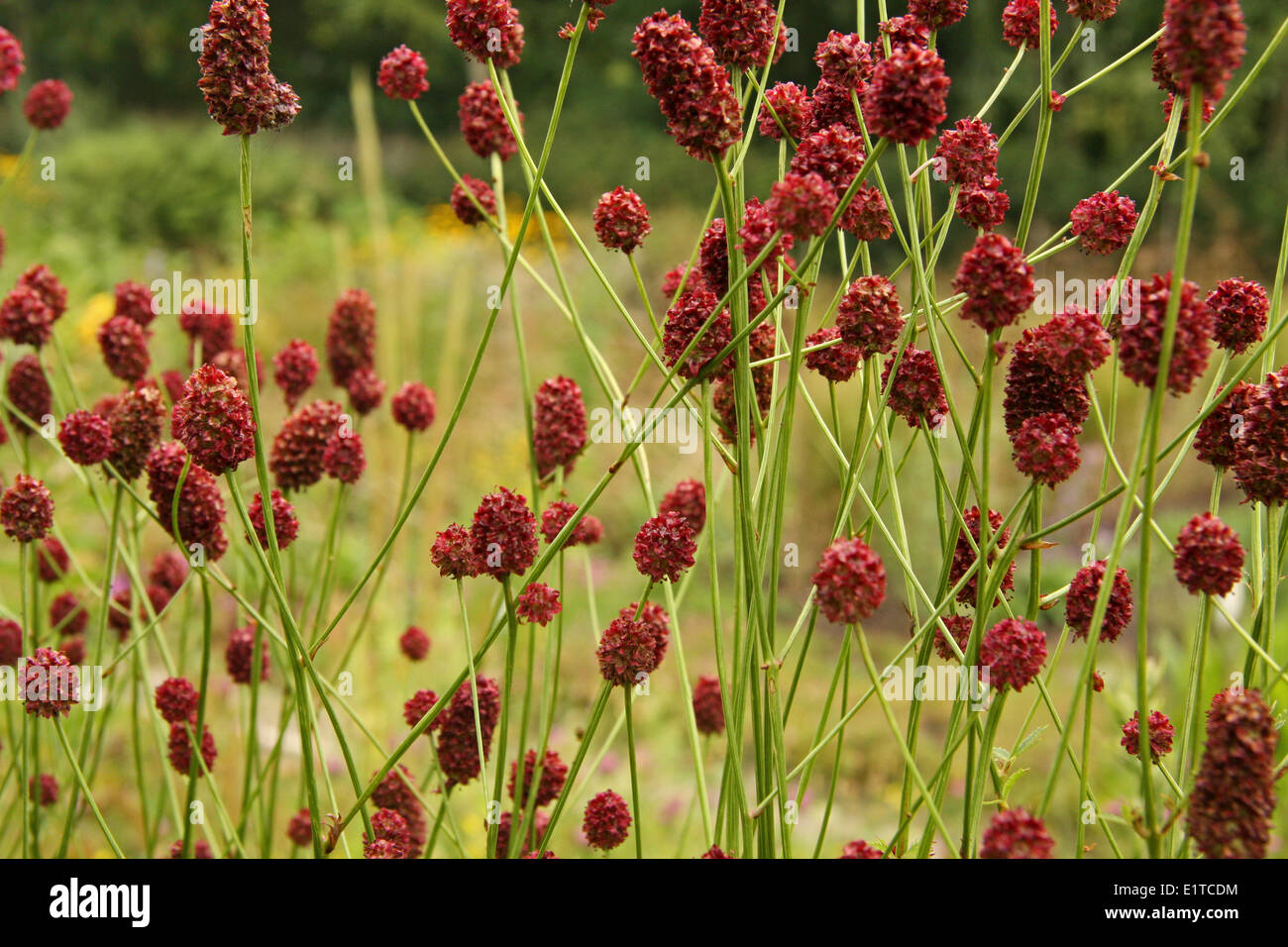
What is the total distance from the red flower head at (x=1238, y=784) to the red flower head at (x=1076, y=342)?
0.22 m

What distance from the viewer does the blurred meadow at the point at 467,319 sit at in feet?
7.72

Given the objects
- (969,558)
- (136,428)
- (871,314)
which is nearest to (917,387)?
(871,314)

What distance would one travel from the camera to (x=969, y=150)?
789mm

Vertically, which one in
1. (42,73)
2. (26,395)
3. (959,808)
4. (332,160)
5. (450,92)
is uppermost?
(42,73)

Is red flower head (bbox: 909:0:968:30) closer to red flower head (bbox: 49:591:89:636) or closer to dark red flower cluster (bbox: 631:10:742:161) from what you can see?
dark red flower cluster (bbox: 631:10:742:161)

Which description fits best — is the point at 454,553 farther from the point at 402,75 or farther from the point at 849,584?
the point at 402,75

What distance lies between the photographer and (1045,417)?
2.26 ft

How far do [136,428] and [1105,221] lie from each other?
83cm

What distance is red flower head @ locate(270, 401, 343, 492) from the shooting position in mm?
995

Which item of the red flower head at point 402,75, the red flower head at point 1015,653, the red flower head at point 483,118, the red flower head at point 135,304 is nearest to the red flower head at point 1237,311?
the red flower head at point 1015,653

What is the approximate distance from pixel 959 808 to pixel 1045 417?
6.86 ft

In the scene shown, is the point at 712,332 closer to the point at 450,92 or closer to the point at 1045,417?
the point at 1045,417

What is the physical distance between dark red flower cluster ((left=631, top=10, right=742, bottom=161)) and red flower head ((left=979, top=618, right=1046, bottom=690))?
1.16ft
